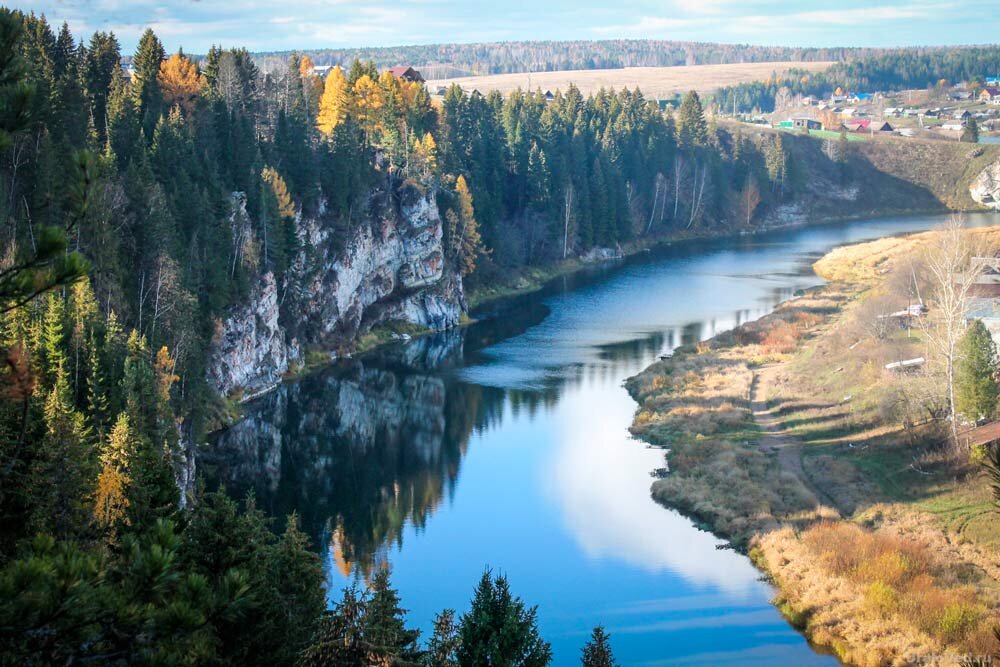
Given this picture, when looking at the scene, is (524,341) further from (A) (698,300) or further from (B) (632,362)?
(A) (698,300)

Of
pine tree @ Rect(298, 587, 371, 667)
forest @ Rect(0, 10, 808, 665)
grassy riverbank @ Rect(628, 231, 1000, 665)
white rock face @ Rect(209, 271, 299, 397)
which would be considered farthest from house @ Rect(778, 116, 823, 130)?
pine tree @ Rect(298, 587, 371, 667)

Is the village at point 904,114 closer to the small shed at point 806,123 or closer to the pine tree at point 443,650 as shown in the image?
the small shed at point 806,123

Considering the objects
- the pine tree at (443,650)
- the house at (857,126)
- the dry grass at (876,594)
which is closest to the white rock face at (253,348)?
the dry grass at (876,594)

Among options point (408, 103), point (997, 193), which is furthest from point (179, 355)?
point (997, 193)

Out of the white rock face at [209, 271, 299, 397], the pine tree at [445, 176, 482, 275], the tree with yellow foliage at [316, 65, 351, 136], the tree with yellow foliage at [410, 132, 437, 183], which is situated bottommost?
the white rock face at [209, 271, 299, 397]

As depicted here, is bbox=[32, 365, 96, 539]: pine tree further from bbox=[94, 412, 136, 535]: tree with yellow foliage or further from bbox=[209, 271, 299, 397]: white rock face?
bbox=[209, 271, 299, 397]: white rock face

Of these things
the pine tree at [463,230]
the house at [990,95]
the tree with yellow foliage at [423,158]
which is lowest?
the pine tree at [463,230]

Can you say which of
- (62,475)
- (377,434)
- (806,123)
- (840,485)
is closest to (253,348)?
(377,434)
